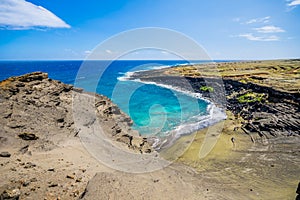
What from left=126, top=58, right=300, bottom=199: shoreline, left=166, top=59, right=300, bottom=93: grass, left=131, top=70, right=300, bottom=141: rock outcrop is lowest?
left=126, top=58, right=300, bottom=199: shoreline

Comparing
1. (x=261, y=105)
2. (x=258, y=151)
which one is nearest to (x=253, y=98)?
(x=261, y=105)

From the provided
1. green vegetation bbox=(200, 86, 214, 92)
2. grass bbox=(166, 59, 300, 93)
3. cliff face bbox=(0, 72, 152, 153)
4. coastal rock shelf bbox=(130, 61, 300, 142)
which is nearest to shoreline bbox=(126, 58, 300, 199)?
coastal rock shelf bbox=(130, 61, 300, 142)

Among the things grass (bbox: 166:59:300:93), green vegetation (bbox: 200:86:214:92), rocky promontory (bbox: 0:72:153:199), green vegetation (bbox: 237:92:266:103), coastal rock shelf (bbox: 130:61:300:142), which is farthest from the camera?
green vegetation (bbox: 200:86:214:92)

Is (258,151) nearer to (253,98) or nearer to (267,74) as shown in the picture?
(253,98)

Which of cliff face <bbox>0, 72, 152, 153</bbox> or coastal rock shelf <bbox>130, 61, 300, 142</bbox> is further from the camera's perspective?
coastal rock shelf <bbox>130, 61, 300, 142</bbox>

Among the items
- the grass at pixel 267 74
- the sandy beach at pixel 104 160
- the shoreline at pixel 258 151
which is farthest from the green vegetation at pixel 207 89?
the sandy beach at pixel 104 160

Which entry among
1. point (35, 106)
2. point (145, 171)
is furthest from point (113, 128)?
point (145, 171)

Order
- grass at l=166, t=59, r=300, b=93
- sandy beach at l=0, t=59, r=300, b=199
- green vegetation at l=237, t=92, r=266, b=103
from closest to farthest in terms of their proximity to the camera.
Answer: sandy beach at l=0, t=59, r=300, b=199 < green vegetation at l=237, t=92, r=266, b=103 < grass at l=166, t=59, r=300, b=93

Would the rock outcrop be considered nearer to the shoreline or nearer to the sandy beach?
the shoreline

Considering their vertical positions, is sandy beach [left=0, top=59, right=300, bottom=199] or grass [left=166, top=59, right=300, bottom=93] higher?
grass [left=166, top=59, right=300, bottom=93]
